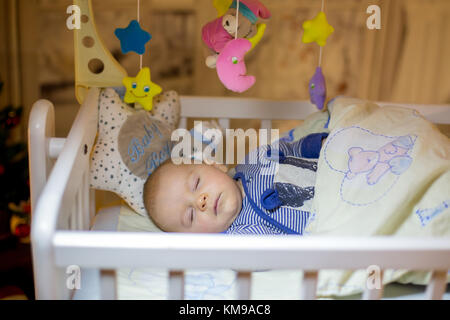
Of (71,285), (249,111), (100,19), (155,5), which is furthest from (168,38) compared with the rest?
(71,285)

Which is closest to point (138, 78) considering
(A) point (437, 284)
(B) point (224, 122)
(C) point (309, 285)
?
(B) point (224, 122)

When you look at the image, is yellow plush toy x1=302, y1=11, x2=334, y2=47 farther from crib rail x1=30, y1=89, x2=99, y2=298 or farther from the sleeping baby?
crib rail x1=30, y1=89, x2=99, y2=298

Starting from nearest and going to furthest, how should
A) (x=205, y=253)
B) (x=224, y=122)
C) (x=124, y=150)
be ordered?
(x=205, y=253) < (x=124, y=150) < (x=224, y=122)

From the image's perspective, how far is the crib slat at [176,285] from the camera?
675 millimetres

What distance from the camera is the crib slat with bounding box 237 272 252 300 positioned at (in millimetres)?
648

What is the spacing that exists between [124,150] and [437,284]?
2.29 ft

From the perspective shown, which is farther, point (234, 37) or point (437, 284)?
point (234, 37)

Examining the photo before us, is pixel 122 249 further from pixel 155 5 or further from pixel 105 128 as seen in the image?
pixel 155 5

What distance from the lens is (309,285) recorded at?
2.21 feet

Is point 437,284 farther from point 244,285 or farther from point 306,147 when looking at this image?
point 306,147

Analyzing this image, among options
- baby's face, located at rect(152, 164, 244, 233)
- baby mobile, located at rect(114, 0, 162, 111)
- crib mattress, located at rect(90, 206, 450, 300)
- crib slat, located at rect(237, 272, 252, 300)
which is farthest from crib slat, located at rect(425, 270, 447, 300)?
baby mobile, located at rect(114, 0, 162, 111)

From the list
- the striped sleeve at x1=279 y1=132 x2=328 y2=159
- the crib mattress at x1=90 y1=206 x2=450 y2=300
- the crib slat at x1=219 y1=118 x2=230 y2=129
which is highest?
the crib slat at x1=219 y1=118 x2=230 y2=129

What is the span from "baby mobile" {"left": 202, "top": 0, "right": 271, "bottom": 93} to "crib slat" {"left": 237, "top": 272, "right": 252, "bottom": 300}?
0.40 meters
